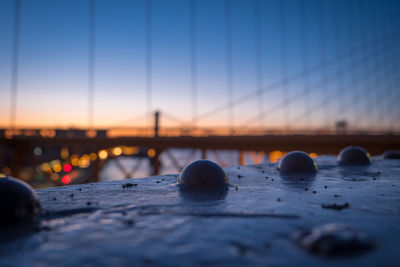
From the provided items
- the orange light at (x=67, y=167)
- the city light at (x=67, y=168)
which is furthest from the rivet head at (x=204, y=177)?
the orange light at (x=67, y=167)

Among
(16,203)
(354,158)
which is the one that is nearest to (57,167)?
(354,158)

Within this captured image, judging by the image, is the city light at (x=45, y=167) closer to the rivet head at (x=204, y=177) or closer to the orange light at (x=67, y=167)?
the orange light at (x=67, y=167)

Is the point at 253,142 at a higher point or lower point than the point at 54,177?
higher

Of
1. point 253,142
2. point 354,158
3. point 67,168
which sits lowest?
point 67,168

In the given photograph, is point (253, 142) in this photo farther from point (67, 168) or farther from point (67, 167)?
point (67, 167)

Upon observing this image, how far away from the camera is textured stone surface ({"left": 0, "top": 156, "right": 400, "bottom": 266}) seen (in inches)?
97.7

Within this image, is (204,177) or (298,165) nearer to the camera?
(204,177)

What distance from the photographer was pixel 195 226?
3326 millimetres

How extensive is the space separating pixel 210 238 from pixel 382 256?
148 centimetres

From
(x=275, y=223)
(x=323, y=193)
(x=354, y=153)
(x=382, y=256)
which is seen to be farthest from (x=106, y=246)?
(x=354, y=153)

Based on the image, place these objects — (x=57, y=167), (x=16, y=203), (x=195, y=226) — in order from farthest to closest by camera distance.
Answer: (x=57, y=167) < (x=16, y=203) < (x=195, y=226)

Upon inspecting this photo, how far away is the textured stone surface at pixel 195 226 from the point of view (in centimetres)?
248

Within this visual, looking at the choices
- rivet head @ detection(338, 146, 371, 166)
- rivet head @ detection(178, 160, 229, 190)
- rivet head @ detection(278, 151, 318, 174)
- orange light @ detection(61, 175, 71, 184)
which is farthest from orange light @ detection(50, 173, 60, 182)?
rivet head @ detection(178, 160, 229, 190)

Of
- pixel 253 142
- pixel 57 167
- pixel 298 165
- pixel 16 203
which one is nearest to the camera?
pixel 16 203
